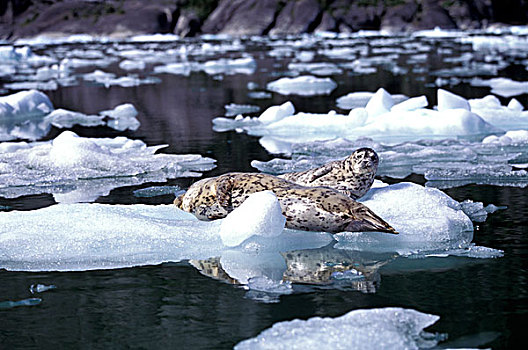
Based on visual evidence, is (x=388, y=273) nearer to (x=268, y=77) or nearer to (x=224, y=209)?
(x=224, y=209)

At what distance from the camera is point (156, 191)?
6.04 m

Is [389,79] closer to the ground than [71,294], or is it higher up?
higher up

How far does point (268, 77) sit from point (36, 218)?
44.6 feet

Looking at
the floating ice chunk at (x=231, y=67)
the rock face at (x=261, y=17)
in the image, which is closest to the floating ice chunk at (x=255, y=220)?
the floating ice chunk at (x=231, y=67)

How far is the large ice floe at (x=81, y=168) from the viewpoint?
20.6 ft

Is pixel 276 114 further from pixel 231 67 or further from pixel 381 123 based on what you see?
pixel 231 67

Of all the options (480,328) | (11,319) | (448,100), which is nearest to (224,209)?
(11,319)

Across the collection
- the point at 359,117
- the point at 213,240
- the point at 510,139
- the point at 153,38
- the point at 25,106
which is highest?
the point at 153,38

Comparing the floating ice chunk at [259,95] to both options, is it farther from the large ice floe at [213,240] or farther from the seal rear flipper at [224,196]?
the large ice floe at [213,240]

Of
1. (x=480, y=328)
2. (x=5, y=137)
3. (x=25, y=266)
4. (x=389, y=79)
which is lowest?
(x=480, y=328)

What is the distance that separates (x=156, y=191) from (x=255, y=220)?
203 centimetres

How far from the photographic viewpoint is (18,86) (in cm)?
1686

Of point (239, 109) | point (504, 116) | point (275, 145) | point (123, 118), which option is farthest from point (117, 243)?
point (239, 109)

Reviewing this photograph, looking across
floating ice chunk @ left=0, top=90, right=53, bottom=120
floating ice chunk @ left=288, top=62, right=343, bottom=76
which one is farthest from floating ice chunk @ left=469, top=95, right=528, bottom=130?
floating ice chunk @ left=288, top=62, right=343, bottom=76
